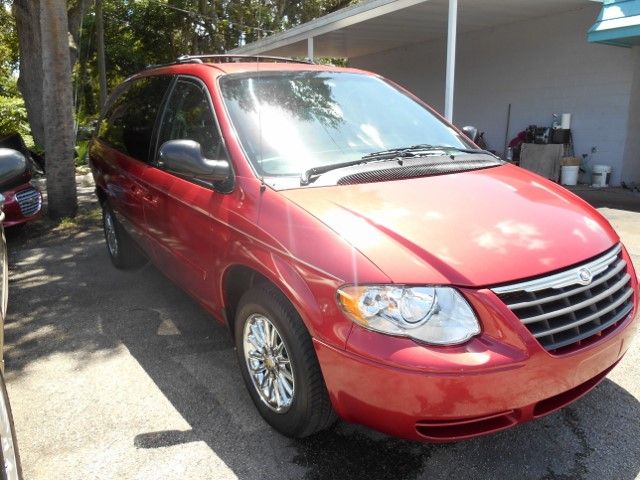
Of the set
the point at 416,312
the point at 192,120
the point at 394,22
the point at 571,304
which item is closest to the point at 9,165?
the point at 192,120

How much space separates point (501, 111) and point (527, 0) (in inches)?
119

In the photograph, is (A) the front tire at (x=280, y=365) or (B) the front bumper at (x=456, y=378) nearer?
(B) the front bumper at (x=456, y=378)

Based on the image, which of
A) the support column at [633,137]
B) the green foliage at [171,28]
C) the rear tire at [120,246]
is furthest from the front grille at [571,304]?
the green foliage at [171,28]

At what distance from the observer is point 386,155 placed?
9.84ft

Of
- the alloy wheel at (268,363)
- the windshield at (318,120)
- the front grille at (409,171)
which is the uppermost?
the windshield at (318,120)

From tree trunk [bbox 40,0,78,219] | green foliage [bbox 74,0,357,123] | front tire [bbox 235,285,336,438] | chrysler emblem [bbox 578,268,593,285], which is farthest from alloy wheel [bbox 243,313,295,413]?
green foliage [bbox 74,0,357,123]

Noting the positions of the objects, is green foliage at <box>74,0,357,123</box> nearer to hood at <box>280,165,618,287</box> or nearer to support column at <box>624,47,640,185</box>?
support column at <box>624,47,640,185</box>

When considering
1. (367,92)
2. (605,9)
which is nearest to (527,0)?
(605,9)

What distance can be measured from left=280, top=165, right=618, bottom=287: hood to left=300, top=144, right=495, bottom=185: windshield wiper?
0.13 metres

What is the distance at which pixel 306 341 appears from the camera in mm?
2293

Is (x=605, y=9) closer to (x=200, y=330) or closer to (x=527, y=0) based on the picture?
(x=527, y=0)

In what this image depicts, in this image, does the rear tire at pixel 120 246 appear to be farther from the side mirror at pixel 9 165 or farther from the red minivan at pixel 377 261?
the side mirror at pixel 9 165

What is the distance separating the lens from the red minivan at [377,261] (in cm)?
201

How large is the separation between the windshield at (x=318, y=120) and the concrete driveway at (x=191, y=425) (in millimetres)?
1345
